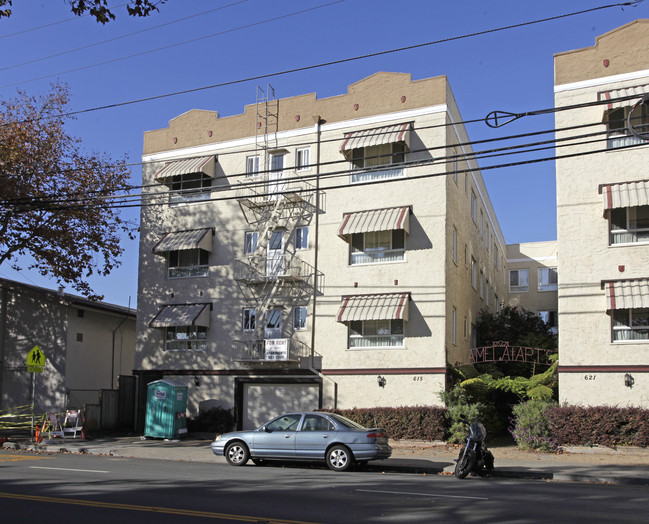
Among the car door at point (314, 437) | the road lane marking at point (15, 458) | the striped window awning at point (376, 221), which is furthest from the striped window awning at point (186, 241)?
the car door at point (314, 437)

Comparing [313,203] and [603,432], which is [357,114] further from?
[603,432]

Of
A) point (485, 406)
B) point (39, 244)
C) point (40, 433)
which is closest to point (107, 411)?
point (40, 433)

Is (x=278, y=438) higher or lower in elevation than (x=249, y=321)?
lower

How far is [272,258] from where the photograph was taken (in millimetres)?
27031

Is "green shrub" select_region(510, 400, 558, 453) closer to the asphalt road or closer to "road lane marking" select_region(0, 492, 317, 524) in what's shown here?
the asphalt road

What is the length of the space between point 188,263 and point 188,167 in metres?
3.97

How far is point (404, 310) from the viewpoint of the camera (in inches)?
939

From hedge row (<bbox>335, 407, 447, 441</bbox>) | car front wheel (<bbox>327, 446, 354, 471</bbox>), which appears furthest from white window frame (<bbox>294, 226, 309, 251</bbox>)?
car front wheel (<bbox>327, 446, 354, 471</bbox>)

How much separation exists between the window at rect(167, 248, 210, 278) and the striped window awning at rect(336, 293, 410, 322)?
22.3 feet

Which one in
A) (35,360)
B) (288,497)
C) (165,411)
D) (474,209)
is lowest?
(288,497)

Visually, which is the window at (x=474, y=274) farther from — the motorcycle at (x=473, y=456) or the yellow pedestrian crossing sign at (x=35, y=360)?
the yellow pedestrian crossing sign at (x=35, y=360)

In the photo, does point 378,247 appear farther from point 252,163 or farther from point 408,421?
point 252,163

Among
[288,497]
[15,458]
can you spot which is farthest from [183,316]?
[288,497]

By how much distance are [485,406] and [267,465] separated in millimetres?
9002
